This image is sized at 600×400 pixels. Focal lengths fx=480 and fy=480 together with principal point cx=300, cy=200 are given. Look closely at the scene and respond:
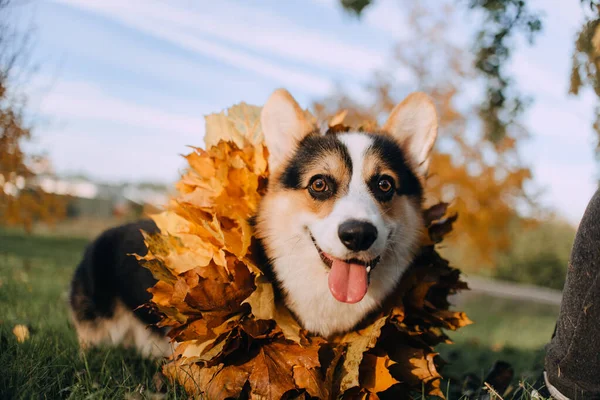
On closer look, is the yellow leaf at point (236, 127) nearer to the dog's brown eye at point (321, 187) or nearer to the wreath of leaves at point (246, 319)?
the wreath of leaves at point (246, 319)

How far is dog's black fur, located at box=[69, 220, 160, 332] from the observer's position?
319 cm

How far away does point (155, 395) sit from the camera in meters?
2.21

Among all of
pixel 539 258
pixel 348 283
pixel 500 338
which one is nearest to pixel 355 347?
pixel 348 283

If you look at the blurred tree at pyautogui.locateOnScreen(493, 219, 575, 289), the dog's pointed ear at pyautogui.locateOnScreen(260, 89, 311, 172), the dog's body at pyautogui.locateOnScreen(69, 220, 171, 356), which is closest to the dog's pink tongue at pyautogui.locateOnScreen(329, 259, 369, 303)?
the dog's pointed ear at pyautogui.locateOnScreen(260, 89, 311, 172)

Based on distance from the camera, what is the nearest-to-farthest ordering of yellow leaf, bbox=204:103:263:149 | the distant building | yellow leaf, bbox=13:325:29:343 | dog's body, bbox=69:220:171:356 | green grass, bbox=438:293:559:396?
yellow leaf, bbox=13:325:29:343 → yellow leaf, bbox=204:103:263:149 → dog's body, bbox=69:220:171:356 → green grass, bbox=438:293:559:396 → the distant building

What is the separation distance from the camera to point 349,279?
2.37 metres

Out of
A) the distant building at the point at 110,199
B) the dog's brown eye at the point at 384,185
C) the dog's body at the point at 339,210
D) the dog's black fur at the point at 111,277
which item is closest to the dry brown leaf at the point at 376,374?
the dog's body at the point at 339,210

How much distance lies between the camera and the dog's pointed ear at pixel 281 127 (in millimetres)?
2766

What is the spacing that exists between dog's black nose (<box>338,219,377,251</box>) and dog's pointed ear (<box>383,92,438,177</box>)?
863mm

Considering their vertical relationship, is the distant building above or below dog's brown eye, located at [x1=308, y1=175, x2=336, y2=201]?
below

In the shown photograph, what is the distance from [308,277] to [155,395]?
92 centimetres

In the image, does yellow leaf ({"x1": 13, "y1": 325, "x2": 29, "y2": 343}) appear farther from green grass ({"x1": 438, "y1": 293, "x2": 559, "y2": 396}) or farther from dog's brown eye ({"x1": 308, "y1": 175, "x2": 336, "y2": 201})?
green grass ({"x1": 438, "y1": 293, "x2": 559, "y2": 396})

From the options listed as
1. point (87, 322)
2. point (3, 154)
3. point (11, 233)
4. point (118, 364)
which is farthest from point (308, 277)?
point (11, 233)

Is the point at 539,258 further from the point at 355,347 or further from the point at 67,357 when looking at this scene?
the point at 67,357
